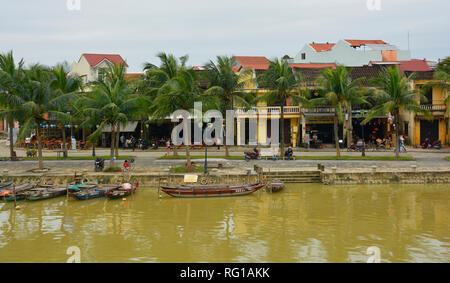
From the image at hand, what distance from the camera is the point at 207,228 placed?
1891 centimetres

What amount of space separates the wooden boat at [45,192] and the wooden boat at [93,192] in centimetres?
170

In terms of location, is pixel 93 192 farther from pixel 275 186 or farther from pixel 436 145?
pixel 436 145

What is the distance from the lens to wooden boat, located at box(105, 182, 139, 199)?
25016 mm

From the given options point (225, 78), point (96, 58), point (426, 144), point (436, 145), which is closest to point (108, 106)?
point (225, 78)

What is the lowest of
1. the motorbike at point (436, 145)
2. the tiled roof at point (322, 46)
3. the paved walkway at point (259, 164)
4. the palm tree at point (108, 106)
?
the paved walkway at point (259, 164)

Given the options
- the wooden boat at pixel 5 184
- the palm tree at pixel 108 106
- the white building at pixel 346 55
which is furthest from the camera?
the white building at pixel 346 55

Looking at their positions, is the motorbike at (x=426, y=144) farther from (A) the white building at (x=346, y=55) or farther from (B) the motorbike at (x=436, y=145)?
(A) the white building at (x=346, y=55)

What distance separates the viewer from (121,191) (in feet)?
82.8

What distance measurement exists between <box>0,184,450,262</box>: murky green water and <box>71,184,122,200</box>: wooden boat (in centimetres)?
41

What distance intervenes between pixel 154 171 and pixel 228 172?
210 inches

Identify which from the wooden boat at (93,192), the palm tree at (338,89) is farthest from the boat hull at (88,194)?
the palm tree at (338,89)

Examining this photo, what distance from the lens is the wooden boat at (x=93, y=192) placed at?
24558 millimetres

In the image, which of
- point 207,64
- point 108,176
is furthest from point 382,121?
point 108,176

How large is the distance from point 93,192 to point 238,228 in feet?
35.3
